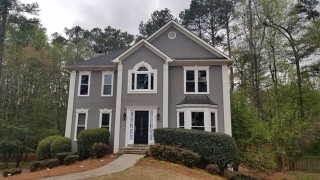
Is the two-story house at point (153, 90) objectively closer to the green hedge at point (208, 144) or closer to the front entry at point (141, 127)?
the front entry at point (141, 127)

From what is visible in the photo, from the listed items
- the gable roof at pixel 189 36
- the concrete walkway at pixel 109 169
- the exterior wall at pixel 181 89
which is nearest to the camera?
the concrete walkway at pixel 109 169

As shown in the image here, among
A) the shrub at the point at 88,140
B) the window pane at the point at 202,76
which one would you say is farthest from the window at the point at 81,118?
the window pane at the point at 202,76

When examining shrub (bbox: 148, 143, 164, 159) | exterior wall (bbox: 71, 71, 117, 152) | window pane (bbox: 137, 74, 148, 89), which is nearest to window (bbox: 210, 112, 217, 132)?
shrub (bbox: 148, 143, 164, 159)

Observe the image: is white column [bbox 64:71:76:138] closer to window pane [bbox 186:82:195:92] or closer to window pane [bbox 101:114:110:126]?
window pane [bbox 101:114:110:126]

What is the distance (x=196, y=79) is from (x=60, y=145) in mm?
9575

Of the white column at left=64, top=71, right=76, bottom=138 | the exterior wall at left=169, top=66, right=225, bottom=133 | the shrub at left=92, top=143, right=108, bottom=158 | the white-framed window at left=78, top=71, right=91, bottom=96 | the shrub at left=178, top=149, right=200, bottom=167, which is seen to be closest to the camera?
the shrub at left=178, top=149, right=200, bottom=167

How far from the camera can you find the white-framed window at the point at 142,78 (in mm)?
15266

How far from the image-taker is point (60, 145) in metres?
14.5

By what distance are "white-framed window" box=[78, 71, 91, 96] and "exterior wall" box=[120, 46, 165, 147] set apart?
10.5 feet

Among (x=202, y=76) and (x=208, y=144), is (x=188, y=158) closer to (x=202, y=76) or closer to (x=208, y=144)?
(x=208, y=144)

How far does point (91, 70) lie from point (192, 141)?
915 cm

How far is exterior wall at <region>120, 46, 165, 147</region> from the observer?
48.9 ft

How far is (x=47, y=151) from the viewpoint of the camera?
579 inches

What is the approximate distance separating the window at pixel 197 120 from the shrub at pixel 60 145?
7987 mm
